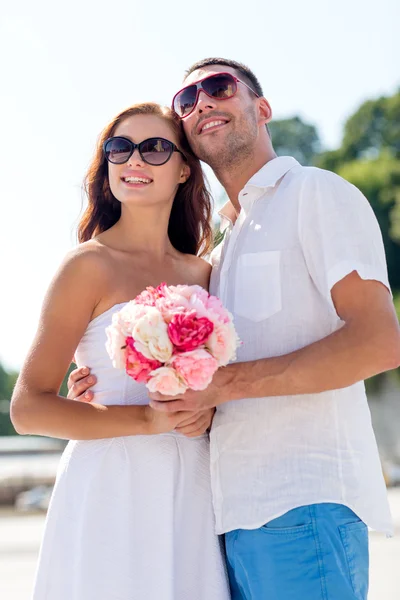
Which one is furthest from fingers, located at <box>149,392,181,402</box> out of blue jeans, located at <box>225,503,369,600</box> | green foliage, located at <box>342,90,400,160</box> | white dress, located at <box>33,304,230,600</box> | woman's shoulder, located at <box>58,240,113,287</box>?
green foliage, located at <box>342,90,400,160</box>

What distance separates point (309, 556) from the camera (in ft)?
9.63

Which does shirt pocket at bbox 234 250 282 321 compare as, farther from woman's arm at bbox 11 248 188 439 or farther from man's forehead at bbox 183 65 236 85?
man's forehead at bbox 183 65 236 85

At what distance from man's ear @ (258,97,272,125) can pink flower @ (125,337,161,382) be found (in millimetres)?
1646

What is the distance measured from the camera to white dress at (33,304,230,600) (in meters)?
3.10

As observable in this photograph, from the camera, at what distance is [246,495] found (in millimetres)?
3051

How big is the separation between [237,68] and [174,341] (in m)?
1.82

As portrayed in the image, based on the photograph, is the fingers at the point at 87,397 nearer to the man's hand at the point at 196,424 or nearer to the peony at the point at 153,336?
the man's hand at the point at 196,424

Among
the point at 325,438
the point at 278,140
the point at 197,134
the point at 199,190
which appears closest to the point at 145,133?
the point at 197,134

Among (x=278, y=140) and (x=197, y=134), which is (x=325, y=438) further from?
(x=278, y=140)

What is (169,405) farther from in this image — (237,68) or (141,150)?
(237,68)

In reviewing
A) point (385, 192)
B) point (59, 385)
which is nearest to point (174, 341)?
point (59, 385)

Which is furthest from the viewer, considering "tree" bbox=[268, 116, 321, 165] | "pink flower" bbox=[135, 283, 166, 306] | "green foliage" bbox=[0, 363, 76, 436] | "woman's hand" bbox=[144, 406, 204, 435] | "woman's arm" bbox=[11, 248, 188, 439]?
"green foliage" bbox=[0, 363, 76, 436]

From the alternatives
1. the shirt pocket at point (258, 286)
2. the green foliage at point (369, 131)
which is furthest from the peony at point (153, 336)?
the green foliage at point (369, 131)

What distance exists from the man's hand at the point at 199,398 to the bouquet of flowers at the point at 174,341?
0.08 meters
